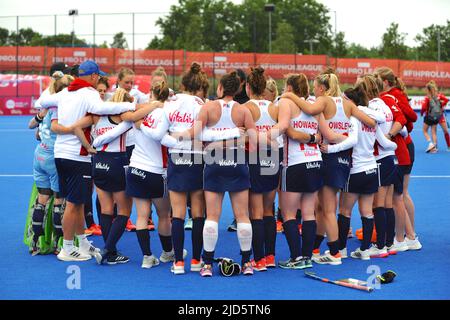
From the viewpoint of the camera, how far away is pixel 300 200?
7285 millimetres

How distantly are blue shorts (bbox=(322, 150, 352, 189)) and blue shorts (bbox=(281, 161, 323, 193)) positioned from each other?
22 cm

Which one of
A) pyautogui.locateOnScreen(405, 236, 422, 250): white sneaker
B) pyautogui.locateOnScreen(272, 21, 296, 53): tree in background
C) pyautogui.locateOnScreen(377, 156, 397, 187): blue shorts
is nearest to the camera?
pyautogui.locateOnScreen(377, 156, 397, 187): blue shorts

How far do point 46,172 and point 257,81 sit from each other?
2572 millimetres

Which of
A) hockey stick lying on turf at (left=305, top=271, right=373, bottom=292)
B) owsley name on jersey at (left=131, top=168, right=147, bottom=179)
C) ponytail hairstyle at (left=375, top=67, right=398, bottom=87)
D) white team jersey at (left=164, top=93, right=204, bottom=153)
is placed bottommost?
hockey stick lying on turf at (left=305, top=271, right=373, bottom=292)

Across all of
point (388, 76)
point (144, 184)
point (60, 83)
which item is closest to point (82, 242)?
point (144, 184)

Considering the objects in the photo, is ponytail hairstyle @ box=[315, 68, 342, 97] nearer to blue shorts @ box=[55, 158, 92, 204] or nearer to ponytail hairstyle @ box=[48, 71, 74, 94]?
Answer: blue shorts @ box=[55, 158, 92, 204]

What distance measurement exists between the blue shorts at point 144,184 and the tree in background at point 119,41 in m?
36.1

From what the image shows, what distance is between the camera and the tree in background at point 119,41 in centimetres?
4245

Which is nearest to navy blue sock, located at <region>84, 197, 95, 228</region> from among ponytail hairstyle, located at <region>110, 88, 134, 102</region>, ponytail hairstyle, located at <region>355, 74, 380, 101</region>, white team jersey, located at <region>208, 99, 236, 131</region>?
ponytail hairstyle, located at <region>110, 88, 134, 102</region>

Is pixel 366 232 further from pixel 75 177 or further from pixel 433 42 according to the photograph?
pixel 433 42

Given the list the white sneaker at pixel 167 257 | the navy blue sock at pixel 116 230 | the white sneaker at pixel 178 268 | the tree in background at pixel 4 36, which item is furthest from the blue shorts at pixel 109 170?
the tree in background at pixel 4 36

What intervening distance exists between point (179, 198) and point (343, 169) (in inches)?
66.0

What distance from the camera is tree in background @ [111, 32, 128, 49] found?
1671 inches
